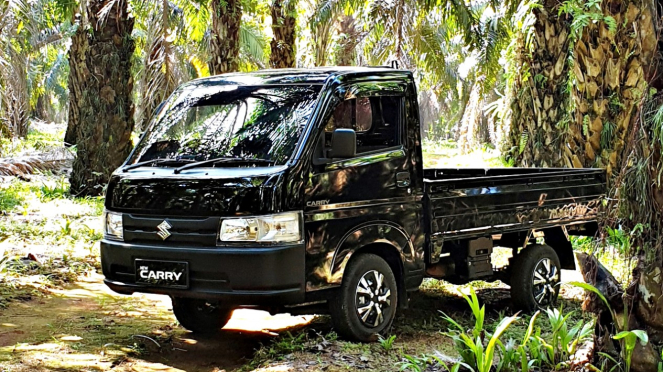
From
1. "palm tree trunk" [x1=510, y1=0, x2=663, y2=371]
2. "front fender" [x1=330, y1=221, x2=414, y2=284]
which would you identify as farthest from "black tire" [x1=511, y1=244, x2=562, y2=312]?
"front fender" [x1=330, y1=221, x2=414, y2=284]

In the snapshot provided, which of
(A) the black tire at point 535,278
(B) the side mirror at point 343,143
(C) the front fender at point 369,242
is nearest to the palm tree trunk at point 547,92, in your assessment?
(A) the black tire at point 535,278

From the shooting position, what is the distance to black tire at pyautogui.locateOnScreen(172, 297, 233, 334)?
8000 mm

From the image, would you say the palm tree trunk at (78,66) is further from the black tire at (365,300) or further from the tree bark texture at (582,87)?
the black tire at (365,300)

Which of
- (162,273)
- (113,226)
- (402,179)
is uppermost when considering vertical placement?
(402,179)

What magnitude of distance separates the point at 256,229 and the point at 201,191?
52cm

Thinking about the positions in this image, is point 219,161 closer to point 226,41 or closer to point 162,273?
point 162,273

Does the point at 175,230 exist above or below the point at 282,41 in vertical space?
below

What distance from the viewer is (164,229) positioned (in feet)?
22.5

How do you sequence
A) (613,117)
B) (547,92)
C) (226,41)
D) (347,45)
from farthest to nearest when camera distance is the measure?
1. (347,45)
2. (547,92)
3. (226,41)
4. (613,117)

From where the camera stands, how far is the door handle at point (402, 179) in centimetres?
755

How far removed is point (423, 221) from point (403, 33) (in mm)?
9339

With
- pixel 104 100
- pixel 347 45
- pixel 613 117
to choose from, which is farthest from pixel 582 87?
pixel 347 45

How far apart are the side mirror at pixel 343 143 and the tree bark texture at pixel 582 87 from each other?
226 cm

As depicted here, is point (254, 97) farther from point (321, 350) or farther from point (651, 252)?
point (651, 252)
